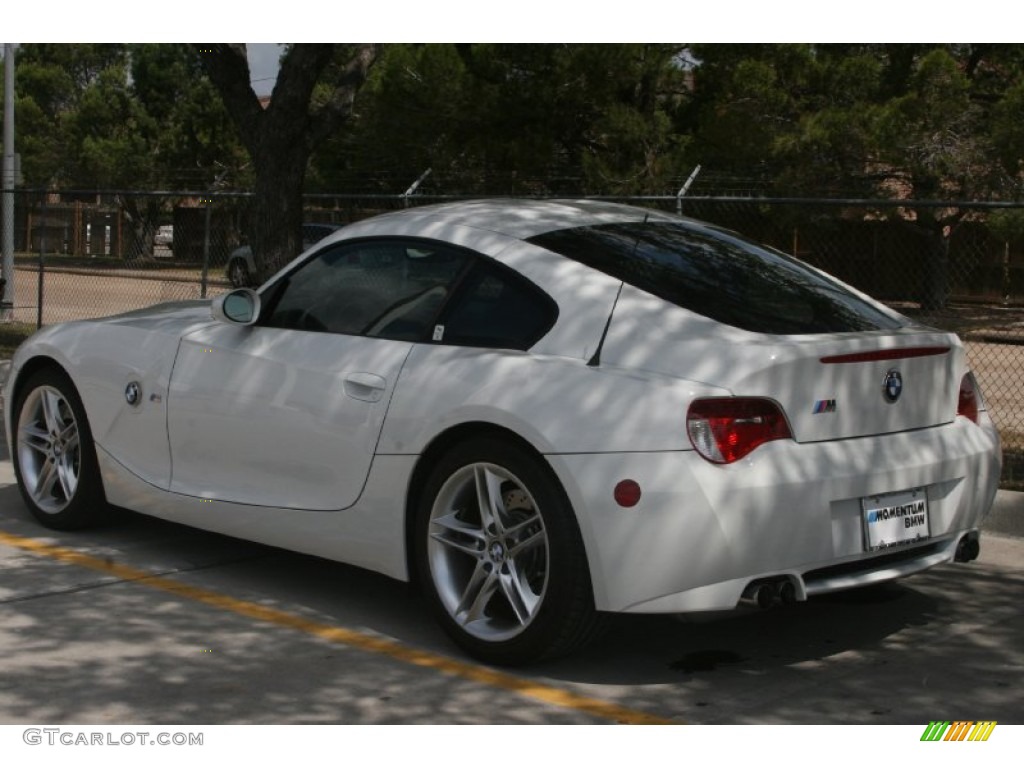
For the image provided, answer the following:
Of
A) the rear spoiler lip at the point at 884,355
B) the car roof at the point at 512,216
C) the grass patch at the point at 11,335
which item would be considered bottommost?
the grass patch at the point at 11,335

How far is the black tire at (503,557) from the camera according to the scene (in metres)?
4.94

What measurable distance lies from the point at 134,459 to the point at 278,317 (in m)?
1.02

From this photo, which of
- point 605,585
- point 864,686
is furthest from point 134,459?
point 864,686

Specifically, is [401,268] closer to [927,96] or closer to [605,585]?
[605,585]

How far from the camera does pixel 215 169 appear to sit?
132 feet

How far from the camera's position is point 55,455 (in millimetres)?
7164

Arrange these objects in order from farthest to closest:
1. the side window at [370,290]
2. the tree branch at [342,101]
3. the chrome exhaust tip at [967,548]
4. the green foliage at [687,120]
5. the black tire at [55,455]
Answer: the green foliage at [687,120]
the tree branch at [342,101]
the black tire at [55,455]
the side window at [370,290]
the chrome exhaust tip at [967,548]

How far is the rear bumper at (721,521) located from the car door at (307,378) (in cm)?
107

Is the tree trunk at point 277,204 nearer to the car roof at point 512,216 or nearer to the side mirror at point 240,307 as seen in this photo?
the side mirror at point 240,307

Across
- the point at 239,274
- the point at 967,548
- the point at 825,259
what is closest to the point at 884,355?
the point at 967,548

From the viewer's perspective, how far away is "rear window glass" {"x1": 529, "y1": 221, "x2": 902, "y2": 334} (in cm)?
532

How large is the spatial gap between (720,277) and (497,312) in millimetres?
854

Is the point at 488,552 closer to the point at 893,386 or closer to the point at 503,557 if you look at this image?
the point at 503,557
